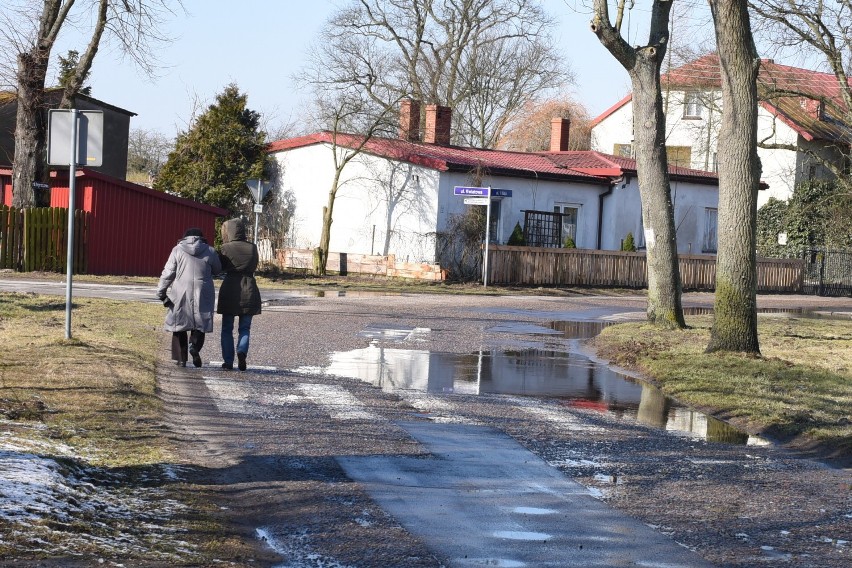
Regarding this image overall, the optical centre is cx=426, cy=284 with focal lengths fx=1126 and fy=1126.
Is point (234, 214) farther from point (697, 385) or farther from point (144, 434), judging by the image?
point (144, 434)

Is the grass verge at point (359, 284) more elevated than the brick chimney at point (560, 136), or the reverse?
the brick chimney at point (560, 136)

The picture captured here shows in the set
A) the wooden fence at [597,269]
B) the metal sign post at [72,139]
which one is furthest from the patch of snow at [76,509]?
the wooden fence at [597,269]

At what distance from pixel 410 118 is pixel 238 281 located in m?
29.9

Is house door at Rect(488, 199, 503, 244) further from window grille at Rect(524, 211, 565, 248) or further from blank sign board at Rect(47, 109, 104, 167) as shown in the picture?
blank sign board at Rect(47, 109, 104, 167)

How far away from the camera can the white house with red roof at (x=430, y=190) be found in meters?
36.7

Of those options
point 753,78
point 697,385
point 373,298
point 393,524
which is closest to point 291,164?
point 373,298

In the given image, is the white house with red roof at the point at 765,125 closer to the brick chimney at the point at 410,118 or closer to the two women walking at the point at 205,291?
the brick chimney at the point at 410,118

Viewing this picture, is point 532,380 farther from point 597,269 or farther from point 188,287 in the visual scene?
point 597,269

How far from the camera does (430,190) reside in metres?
36.6

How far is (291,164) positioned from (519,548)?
119 feet

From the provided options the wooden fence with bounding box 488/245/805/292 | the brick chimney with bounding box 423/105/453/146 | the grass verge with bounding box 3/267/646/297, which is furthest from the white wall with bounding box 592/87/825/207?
the grass verge with bounding box 3/267/646/297

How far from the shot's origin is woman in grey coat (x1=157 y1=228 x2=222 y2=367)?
39.1 feet

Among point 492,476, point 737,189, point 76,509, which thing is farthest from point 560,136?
point 76,509

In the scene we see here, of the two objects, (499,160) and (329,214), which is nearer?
(329,214)
